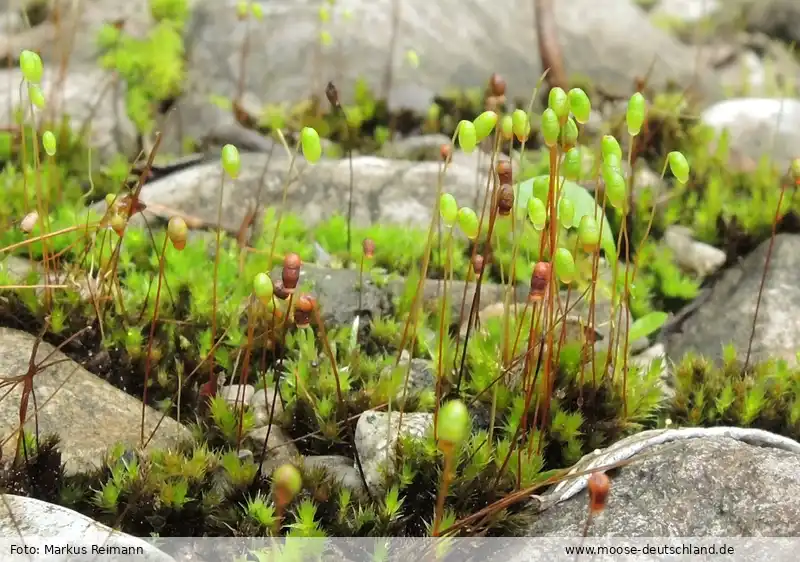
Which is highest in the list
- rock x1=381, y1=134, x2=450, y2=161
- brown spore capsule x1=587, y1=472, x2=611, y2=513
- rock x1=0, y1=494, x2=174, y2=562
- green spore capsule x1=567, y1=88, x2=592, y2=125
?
green spore capsule x1=567, y1=88, x2=592, y2=125

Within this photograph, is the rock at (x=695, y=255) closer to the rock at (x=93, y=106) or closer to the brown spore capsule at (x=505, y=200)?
the brown spore capsule at (x=505, y=200)

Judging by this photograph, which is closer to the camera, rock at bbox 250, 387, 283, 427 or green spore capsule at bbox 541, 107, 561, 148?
green spore capsule at bbox 541, 107, 561, 148

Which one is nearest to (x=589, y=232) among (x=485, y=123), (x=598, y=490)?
(x=485, y=123)

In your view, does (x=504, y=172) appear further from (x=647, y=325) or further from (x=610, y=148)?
(x=647, y=325)

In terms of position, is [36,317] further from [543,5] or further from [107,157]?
[543,5]

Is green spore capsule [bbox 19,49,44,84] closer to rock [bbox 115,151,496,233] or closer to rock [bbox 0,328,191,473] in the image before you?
rock [bbox 0,328,191,473]

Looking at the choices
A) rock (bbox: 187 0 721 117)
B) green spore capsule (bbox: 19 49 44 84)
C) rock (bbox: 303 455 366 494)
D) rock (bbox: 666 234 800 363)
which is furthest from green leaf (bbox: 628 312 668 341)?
rock (bbox: 187 0 721 117)
